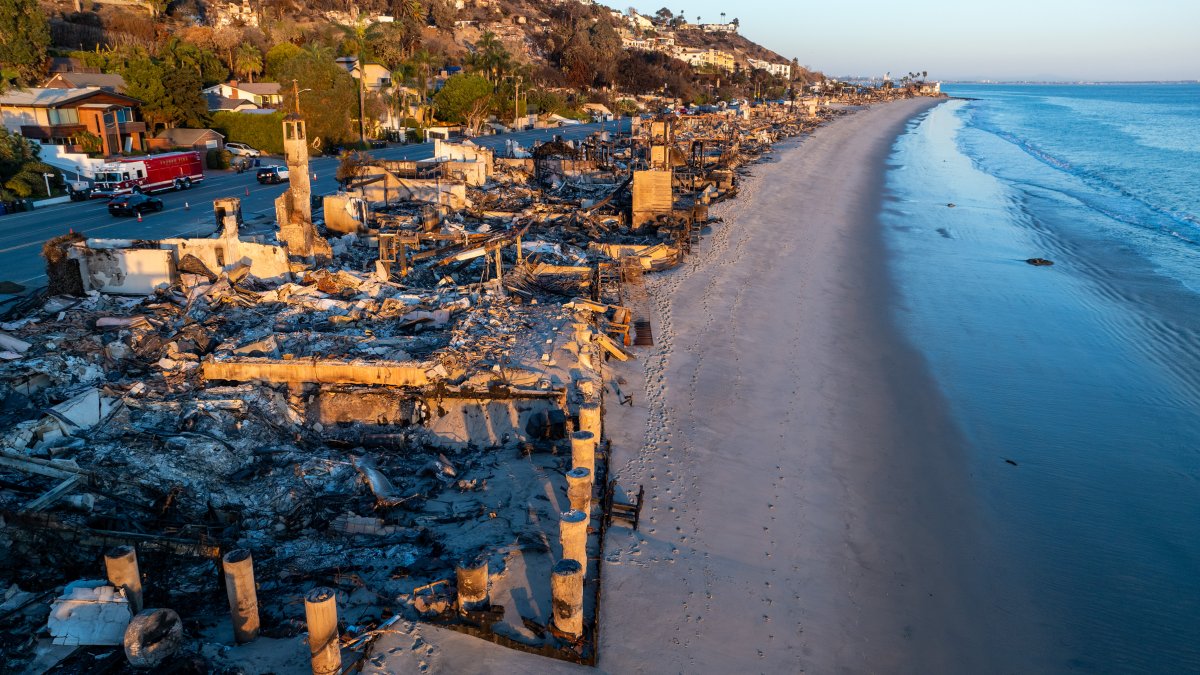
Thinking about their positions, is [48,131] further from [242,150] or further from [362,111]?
[362,111]

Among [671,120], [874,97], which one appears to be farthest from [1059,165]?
[874,97]

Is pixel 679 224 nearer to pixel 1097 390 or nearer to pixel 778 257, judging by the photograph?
pixel 778 257

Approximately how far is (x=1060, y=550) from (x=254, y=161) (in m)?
47.6

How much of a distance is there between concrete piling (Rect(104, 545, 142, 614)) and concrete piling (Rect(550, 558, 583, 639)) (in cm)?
442

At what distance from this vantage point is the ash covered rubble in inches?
318

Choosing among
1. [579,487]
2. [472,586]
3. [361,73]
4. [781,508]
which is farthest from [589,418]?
[361,73]

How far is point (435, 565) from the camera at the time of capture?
367 inches

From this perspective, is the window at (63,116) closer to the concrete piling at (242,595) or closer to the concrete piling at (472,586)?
the concrete piling at (242,595)

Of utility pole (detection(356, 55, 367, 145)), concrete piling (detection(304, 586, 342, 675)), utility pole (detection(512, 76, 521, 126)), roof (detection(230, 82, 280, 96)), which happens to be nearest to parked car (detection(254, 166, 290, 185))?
utility pole (detection(356, 55, 367, 145))

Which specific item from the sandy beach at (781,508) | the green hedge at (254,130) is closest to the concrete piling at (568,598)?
the sandy beach at (781,508)

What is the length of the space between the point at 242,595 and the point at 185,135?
4802 centimetres

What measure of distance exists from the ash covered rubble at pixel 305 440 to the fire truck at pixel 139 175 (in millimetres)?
12476

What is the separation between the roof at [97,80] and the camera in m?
47.3

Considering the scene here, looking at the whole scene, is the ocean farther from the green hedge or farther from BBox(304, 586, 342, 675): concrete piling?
the green hedge
